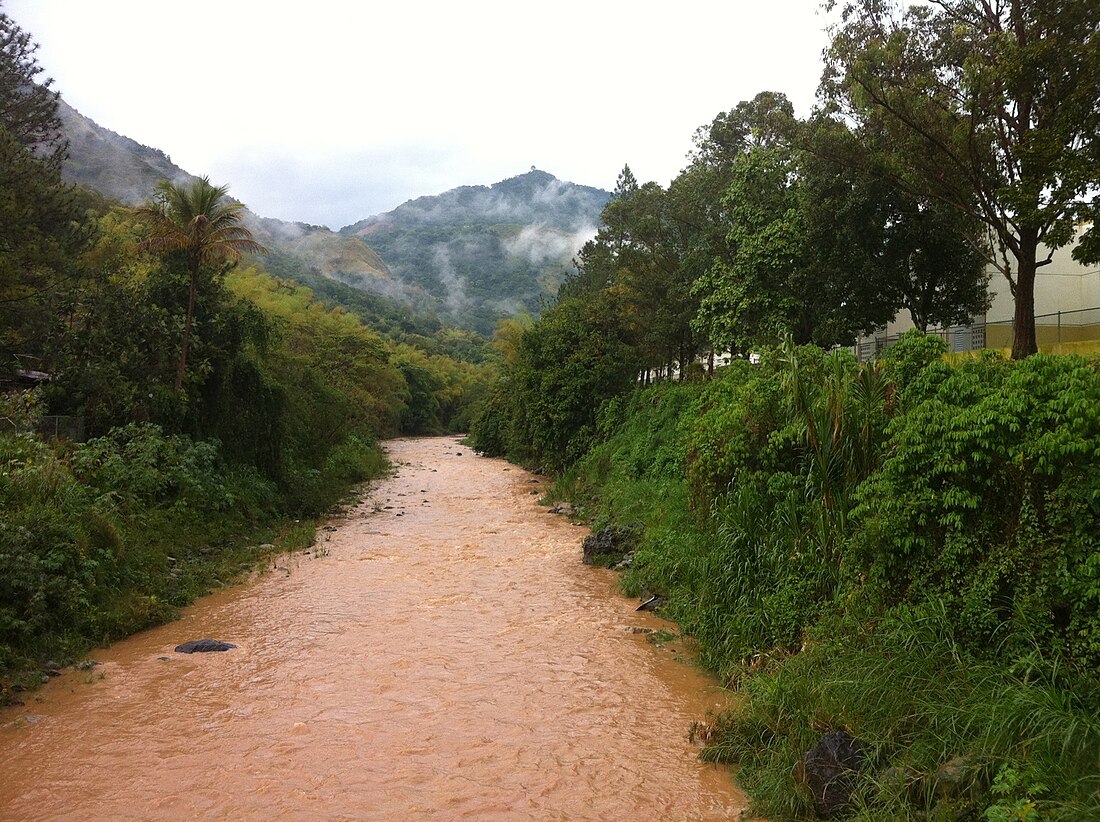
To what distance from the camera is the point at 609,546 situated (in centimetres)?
1480

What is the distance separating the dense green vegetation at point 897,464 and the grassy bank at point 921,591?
23 mm

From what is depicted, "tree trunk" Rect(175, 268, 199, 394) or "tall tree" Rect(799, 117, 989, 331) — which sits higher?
"tall tree" Rect(799, 117, 989, 331)

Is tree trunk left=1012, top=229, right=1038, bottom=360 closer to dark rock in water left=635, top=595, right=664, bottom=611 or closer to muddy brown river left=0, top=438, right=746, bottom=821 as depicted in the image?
dark rock in water left=635, top=595, right=664, bottom=611

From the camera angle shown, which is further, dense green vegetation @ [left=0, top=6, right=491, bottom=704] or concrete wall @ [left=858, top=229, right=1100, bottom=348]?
concrete wall @ [left=858, top=229, right=1100, bottom=348]

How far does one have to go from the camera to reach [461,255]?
165 meters

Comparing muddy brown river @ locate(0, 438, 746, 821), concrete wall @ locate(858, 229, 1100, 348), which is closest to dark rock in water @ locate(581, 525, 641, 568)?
muddy brown river @ locate(0, 438, 746, 821)

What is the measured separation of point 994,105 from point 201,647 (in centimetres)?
1694

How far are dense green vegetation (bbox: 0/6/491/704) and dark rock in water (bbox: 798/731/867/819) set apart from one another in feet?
26.0

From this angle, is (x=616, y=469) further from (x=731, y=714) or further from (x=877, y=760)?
(x=877, y=760)

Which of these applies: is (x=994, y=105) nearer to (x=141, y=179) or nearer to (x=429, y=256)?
(x=141, y=179)

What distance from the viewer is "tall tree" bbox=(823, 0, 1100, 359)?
1414 centimetres

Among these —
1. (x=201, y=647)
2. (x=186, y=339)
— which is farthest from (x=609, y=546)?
(x=186, y=339)

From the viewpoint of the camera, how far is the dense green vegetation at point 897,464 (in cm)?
529

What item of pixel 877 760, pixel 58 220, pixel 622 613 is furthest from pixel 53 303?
pixel 877 760
